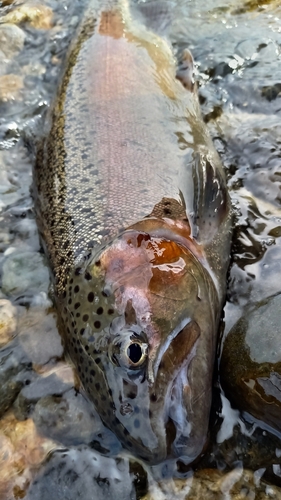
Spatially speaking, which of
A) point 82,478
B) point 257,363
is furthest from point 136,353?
point 82,478

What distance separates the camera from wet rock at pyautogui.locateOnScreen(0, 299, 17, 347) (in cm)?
271

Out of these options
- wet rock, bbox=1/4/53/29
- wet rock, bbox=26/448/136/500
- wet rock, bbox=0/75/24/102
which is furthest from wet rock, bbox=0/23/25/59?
Result: wet rock, bbox=26/448/136/500

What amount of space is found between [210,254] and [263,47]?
2.47 metres

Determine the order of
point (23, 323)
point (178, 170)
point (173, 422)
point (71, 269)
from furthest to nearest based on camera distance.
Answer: point (178, 170) → point (23, 323) → point (71, 269) → point (173, 422)

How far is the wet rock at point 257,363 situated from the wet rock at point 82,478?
679mm

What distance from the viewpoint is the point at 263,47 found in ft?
13.3

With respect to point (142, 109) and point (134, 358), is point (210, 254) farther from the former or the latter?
point (142, 109)

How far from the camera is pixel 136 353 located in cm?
206

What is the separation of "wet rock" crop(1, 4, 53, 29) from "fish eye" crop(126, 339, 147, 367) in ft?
13.4

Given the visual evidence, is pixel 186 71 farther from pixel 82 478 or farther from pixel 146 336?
pixel 82 478

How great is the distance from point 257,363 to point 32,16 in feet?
14.7

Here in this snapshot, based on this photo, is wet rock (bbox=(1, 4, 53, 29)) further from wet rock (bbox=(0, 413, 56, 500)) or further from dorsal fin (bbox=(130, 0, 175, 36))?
wet rock (bbox=(0, 413, 56, 500))

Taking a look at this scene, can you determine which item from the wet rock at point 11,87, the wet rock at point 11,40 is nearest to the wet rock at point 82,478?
the wet rock at point 11,87

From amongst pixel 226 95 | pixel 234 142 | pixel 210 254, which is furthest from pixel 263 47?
pixel 210 254
